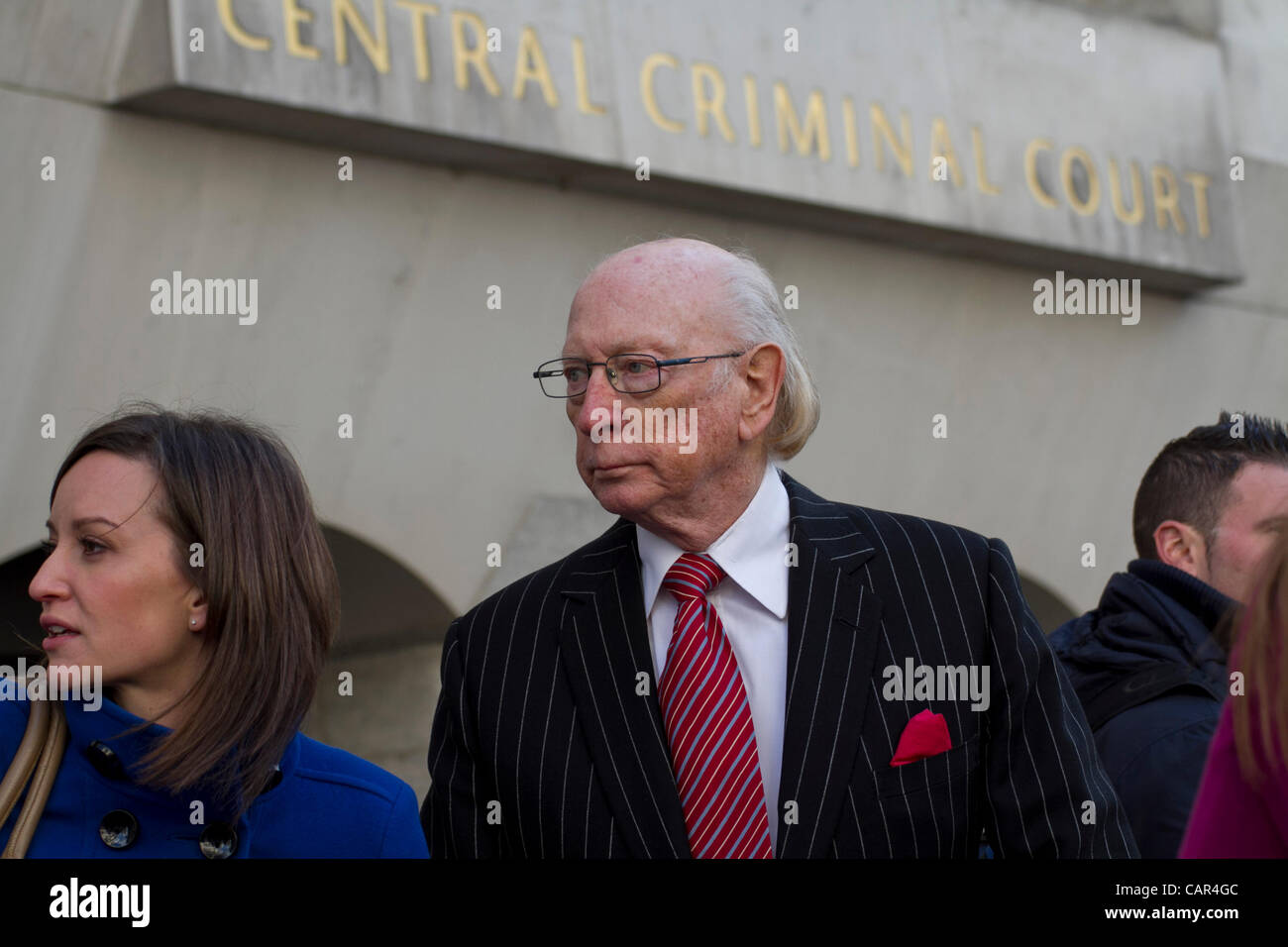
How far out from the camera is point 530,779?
8.84 ft

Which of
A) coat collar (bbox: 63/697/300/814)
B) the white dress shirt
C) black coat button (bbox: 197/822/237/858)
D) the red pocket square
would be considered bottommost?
black coat button (bbox: 197/822/237/858)

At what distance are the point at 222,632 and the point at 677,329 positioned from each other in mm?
836

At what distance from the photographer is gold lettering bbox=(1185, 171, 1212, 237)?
26.2ft

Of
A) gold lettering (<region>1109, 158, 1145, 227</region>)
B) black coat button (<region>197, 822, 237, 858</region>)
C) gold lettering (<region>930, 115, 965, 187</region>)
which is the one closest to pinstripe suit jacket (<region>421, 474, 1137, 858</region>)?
black coat button (<region>197, 822, 237, 858</region>)

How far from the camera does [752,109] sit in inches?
265

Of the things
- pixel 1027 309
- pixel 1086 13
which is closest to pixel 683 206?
pixel 1027 309

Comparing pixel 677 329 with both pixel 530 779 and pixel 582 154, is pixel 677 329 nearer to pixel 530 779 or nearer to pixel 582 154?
pixel 530 779

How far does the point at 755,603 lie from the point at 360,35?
139 inches

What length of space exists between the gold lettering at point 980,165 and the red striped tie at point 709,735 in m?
4.88

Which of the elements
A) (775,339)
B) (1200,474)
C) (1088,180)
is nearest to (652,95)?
(1088,180)

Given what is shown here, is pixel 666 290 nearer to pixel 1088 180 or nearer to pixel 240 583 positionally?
pixel 240 583

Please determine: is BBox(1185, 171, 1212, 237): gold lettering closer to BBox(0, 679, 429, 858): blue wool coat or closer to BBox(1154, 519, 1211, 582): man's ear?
BBox(1154, 519, 1211, 582): man's ear

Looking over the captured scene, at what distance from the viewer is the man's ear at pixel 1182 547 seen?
377 centimetres

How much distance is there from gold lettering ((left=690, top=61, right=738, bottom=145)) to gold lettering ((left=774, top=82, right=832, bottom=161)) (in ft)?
0.77
